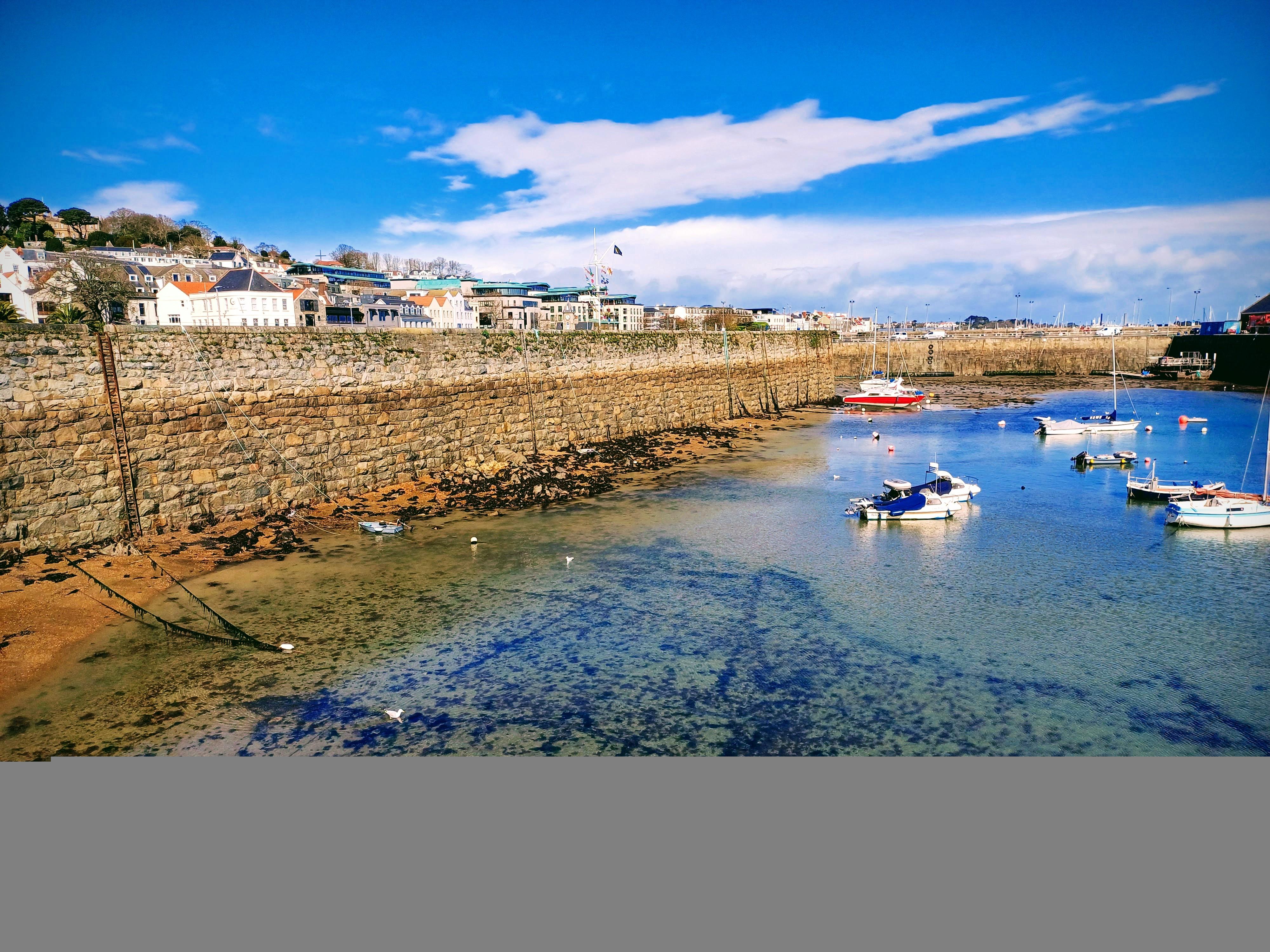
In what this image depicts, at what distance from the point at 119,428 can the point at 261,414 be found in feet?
9.49

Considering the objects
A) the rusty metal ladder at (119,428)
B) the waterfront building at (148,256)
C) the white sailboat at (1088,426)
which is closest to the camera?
the rusty metal ladder at (119,428)

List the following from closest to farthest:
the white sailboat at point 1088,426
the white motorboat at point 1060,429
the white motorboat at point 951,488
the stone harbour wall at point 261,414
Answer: the stone harbour wall at point 261,414
the white motorboat at point 951,488
the white sailboat at point 1088,426
the white motorboat at point 1060,429

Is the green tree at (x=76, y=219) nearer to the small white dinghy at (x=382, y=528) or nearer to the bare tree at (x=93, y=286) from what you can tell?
the bare tree at (x=93, y=286)

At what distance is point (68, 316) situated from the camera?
47.5 feet

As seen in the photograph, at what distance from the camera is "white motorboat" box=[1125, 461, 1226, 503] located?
17.7m

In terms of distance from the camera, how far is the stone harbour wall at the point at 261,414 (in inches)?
480

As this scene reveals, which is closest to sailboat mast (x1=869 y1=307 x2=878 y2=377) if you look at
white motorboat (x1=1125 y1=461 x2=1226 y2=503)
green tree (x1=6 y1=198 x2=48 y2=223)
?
white motorboat (x1=1125 y1=461 x2=1226 y2=503)

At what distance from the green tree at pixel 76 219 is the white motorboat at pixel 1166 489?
92.0m

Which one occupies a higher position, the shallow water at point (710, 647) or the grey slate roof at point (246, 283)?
the grey slate roof at point (246, 283)

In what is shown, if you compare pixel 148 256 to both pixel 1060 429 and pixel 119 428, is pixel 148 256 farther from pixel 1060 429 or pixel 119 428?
pixel 1060 429

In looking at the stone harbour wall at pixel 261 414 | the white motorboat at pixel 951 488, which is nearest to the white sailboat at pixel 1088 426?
the white motorboat at pixel 951 488

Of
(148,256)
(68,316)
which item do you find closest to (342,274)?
(148,256)

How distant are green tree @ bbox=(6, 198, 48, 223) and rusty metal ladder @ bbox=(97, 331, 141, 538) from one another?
72.9 metres

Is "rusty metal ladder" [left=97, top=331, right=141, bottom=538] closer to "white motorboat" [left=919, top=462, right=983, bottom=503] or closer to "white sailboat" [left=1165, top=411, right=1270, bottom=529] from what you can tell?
"white motorboat" [left=919, top=462, right=983, bottom=503]
